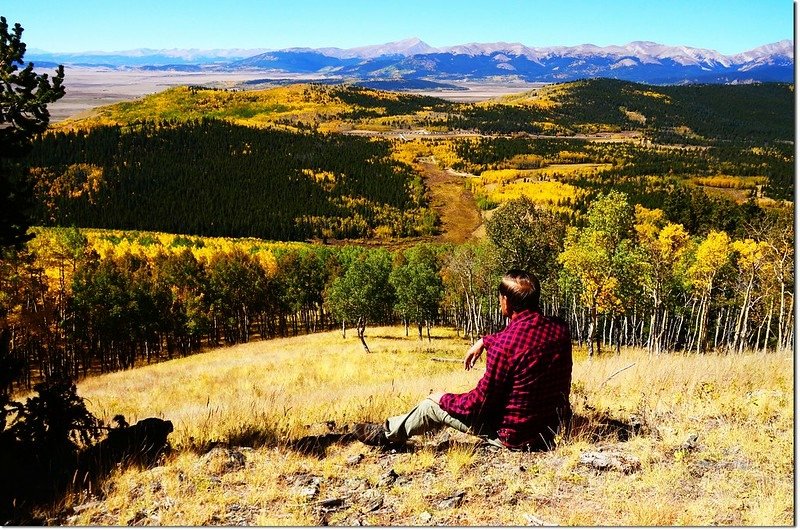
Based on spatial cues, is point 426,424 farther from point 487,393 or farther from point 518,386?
point 518,386

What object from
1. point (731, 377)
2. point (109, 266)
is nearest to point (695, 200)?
point (109, 266)

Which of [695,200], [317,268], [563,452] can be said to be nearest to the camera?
[563,452]

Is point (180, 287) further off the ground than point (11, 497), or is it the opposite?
point (11, 497)

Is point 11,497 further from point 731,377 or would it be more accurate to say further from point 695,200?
point 695,200

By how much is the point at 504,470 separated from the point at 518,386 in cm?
116

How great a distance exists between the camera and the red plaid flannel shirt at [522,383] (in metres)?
6.48

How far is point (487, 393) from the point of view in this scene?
22.2 feet

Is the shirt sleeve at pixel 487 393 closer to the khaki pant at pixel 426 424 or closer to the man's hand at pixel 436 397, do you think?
the man's hand at pixel 436 397

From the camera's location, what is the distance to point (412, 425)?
24.7 feet

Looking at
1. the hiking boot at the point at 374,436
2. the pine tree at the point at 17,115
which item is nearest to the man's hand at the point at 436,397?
the hiking boot at the point at 374,436

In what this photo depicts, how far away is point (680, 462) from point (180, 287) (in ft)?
243

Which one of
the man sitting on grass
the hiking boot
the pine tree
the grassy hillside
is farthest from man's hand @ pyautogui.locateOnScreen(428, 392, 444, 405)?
the pine tree

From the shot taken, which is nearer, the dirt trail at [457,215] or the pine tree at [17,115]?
the pine tree at [17,115]

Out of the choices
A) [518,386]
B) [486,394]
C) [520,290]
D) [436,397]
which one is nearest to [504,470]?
[486,394]
